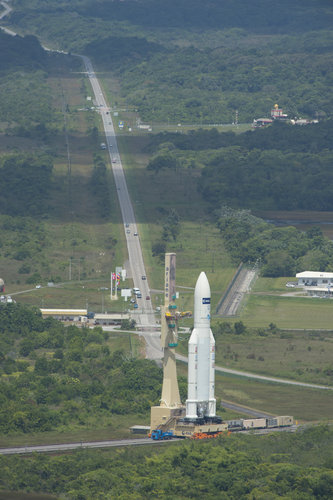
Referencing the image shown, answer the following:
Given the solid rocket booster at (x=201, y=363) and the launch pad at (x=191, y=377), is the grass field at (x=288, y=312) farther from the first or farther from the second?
the launch pad at (x=191, y=377)

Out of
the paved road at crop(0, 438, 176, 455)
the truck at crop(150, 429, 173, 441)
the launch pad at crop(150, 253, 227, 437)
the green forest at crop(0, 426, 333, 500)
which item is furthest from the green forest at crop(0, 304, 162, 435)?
the green forest at crop(0, 426, 333, 500)

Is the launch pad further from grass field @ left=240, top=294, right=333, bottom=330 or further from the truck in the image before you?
grass field @ left=240, top=294, right=333, bottom=330

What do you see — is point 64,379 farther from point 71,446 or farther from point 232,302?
point 232,302

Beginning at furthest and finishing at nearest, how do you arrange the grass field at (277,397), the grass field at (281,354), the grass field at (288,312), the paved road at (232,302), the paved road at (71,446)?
the paved road at (232,302) < the grass field at (288,312) < the grass field at (281,354) < the grass field at (277,397) < the paved road at (71,446)

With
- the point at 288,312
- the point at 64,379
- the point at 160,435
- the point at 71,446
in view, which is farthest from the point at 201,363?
the point at 288,312

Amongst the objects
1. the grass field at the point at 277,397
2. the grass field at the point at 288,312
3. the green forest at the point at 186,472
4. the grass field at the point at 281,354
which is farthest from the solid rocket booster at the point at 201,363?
the grass field at the point at 288,312

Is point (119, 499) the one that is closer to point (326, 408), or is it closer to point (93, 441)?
point (93, 441)
